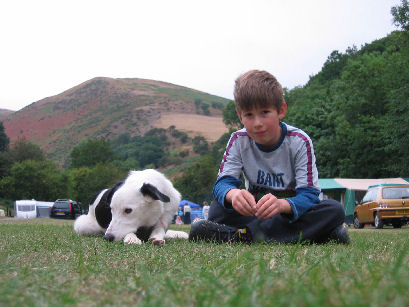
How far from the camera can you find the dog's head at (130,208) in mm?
5065

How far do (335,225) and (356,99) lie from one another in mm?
34747

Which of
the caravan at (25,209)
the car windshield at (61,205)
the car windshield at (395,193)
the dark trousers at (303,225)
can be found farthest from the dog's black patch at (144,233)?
the caravan at (25,209)

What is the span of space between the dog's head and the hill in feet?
439

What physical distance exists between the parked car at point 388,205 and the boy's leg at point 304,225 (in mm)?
15152

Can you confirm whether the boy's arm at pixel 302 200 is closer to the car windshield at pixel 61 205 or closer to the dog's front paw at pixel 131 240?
the dog's front paw at pixel 131 240

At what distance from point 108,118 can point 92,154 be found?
6827 centimetres

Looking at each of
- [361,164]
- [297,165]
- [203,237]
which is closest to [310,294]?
[297,165]

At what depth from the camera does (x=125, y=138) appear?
14275cm

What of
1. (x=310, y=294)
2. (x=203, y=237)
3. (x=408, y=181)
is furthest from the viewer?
(x=408, y=181)

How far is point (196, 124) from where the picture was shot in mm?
158000

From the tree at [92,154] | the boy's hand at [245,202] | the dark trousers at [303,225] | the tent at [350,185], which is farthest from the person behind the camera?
the tree at [92,154]

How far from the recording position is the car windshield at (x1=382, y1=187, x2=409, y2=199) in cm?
1880

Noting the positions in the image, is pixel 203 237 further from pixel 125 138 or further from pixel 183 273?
pixel 125 138

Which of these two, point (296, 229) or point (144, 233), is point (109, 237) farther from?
point (296, 229)
